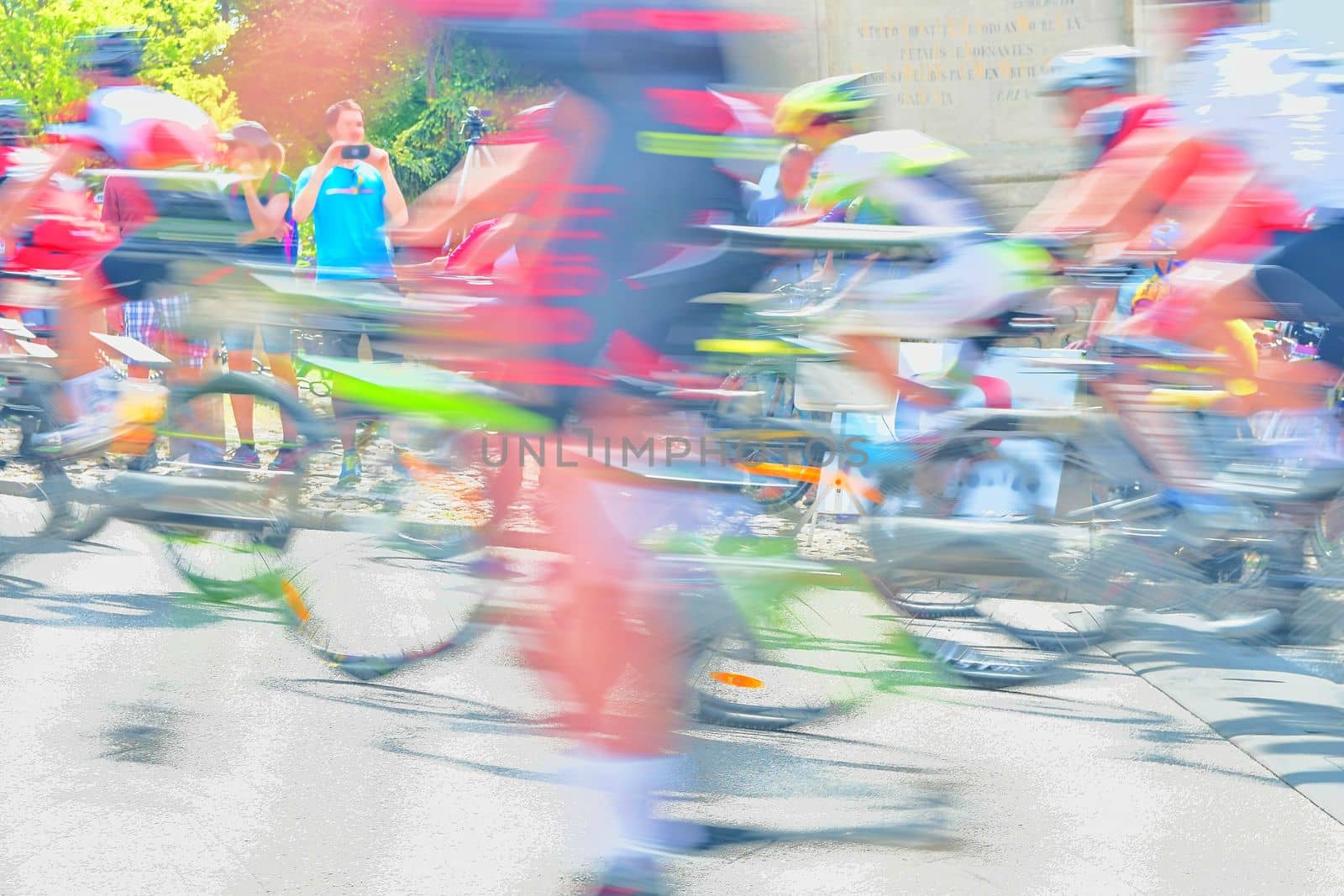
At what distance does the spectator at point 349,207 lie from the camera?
175 inches

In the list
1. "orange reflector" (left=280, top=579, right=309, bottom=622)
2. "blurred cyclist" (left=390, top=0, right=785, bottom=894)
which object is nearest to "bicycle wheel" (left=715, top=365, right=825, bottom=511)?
"blurred cyclist" (left=390, top=0, right=785, bottom=894)

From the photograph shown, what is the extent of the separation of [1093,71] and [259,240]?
2.77 m

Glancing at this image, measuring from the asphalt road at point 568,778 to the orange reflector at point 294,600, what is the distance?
15 cm

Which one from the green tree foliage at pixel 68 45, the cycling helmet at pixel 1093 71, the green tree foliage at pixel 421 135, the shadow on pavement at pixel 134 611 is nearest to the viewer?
the cycling helmet at pixel 1093 71

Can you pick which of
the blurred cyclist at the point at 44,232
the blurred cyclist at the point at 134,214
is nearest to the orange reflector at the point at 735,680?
the blurred cyclist at the point at 134,214

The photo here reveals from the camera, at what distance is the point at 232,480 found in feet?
15.1

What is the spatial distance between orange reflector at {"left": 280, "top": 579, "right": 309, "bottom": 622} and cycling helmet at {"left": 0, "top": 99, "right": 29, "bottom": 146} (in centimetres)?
312

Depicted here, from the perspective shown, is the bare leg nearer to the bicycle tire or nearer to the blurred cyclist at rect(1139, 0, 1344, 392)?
the bicycle tire

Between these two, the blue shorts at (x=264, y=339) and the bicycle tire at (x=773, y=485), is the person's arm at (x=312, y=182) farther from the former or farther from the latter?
the bicycle tire at (x=773, y=485)

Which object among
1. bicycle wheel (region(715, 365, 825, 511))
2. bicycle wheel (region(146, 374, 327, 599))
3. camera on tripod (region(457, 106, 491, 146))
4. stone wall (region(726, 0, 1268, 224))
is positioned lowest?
bicycle wheel (region(146, 374, 327, 599))

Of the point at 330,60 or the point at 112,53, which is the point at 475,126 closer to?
the point at 330,60

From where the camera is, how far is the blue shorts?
4398 mm

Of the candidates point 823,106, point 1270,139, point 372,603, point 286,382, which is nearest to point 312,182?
point 286,382

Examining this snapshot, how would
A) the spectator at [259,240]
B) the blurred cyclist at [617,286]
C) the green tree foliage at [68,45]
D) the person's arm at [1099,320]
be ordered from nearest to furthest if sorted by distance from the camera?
the blurred cyclist at [617,286] → the person's arm at [1099,320] → the spectator at [259,240] → the green tree foliage at [68,45]
